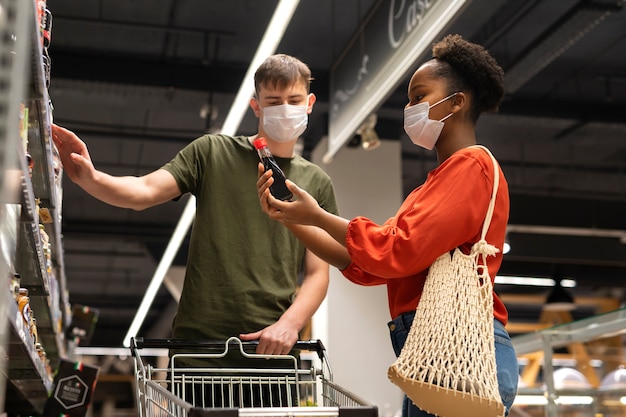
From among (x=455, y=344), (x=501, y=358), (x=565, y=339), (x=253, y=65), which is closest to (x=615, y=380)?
(x=565, y=339)

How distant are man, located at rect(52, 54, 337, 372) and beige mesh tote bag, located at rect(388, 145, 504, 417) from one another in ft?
1.78

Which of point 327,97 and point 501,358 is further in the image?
point 327,97

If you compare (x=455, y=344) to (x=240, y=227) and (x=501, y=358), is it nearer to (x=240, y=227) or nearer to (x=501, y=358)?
(x=501, y=358)

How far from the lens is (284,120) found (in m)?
2.72

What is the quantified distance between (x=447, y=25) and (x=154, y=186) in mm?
1918

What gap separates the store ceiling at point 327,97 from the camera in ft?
26.7

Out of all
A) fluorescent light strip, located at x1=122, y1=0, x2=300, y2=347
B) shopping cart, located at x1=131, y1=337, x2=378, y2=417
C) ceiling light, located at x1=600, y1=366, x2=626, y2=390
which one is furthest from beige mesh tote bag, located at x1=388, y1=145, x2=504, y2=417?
ceiling light, located at x1=600, y1=366, x2=626, y2=390

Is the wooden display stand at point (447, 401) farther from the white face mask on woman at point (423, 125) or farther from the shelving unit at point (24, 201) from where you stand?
the shelving unit at point (24, 201)

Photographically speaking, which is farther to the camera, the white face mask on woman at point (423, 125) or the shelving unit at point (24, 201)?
the white face mask on woman at point (423, 125)

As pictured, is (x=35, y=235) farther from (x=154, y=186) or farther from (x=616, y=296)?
(x=616, y=296)

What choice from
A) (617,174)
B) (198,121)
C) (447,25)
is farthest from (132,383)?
(447,25)

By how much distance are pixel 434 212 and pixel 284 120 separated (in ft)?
2.59

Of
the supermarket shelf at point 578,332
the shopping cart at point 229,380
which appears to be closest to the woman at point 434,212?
the shopping cart at point 229,380

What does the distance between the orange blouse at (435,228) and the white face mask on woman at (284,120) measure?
2.13 ft
